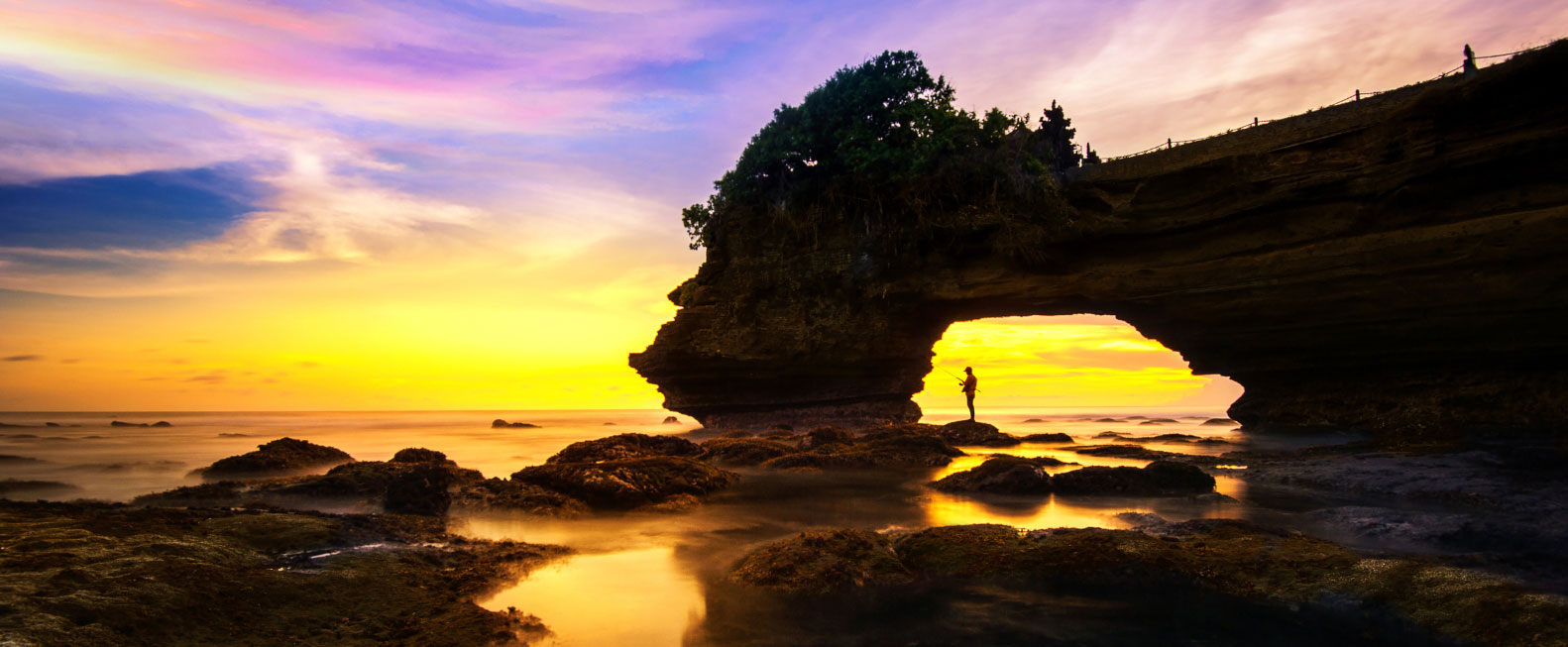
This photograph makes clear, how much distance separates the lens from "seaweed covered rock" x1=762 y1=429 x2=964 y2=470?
45.3 ft

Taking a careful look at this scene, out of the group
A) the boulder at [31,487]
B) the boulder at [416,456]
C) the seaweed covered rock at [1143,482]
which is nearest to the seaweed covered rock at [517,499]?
the boulder at [416,456]

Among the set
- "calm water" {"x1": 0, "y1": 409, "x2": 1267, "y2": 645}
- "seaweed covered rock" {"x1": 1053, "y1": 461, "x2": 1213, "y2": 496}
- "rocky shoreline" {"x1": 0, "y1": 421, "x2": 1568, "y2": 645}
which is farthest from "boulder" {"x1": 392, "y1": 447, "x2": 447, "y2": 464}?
"seaweed covered rock" {"x1": 1053, "y1": 461, "x2": 1213, "y2": 496}

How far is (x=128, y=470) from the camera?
13.6 metres

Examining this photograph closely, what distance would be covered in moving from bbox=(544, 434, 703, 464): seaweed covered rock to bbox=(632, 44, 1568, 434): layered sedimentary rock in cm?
875

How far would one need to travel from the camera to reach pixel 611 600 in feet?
16.9

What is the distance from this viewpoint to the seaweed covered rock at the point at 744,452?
14.8 meters

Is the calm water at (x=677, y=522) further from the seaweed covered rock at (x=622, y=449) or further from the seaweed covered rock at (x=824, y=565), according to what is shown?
the seaweed covered rock at (x=622, y=449)

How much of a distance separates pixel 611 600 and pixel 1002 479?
6472 millimetres

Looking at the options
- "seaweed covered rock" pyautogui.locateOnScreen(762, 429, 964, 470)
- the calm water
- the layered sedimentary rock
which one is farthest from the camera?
"seaweed covered rock" pyautogui.locateOnScreen(762, 429, 964, 470)

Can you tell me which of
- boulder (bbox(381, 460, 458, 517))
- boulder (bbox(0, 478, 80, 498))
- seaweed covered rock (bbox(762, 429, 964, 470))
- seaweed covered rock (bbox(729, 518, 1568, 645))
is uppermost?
boulder (bbox(0, 478, 80, 498))

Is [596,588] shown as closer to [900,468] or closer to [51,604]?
[51,604]

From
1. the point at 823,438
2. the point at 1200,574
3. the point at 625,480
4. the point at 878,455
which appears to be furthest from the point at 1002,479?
the point at 823,438

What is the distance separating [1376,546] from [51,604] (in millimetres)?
9186

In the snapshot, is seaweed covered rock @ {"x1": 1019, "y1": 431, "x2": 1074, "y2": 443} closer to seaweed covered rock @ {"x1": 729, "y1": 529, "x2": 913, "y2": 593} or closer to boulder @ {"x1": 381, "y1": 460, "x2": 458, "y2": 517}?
seaweed covered rock @ {"x1": 729, "y1": 529, "x2": 913, "y2": 593}
